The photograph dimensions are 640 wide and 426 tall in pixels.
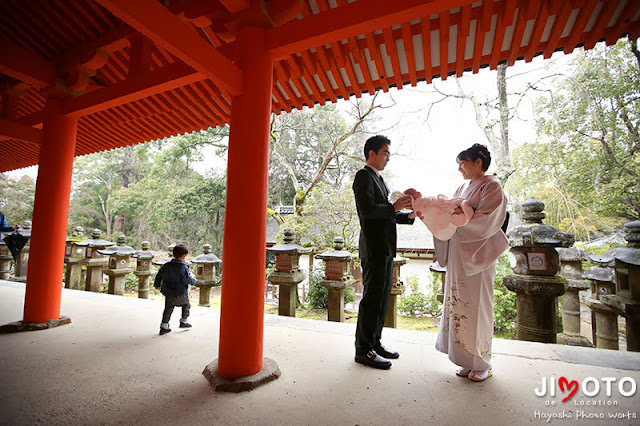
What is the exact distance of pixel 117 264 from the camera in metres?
5.14

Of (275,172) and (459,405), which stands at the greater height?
(275,172)

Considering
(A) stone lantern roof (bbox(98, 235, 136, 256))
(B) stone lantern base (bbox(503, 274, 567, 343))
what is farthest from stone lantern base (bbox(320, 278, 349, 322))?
(A) stone lantern roof (bbox(98, 235, 136, 256))

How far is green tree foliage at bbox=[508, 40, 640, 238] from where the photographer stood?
348 inches

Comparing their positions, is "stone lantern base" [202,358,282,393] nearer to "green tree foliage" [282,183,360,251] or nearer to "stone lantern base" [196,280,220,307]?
"stone lantern base" [196,280,220,307]

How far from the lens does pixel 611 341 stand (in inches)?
131

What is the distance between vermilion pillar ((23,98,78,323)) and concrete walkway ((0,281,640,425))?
1.06 ft

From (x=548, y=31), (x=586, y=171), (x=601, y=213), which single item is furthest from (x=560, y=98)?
(x=548, y=31)

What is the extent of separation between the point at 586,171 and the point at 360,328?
459 inches

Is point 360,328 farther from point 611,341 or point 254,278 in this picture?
point 611,341

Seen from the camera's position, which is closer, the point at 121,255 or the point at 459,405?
the point at 459,405

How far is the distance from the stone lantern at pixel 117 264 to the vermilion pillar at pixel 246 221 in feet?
13.6

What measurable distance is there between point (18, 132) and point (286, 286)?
346 centimetres

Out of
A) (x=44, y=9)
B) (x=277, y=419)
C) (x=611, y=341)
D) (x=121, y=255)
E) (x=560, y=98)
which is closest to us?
(x=277, y=419)

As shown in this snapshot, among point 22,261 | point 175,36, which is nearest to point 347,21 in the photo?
point 175,36
